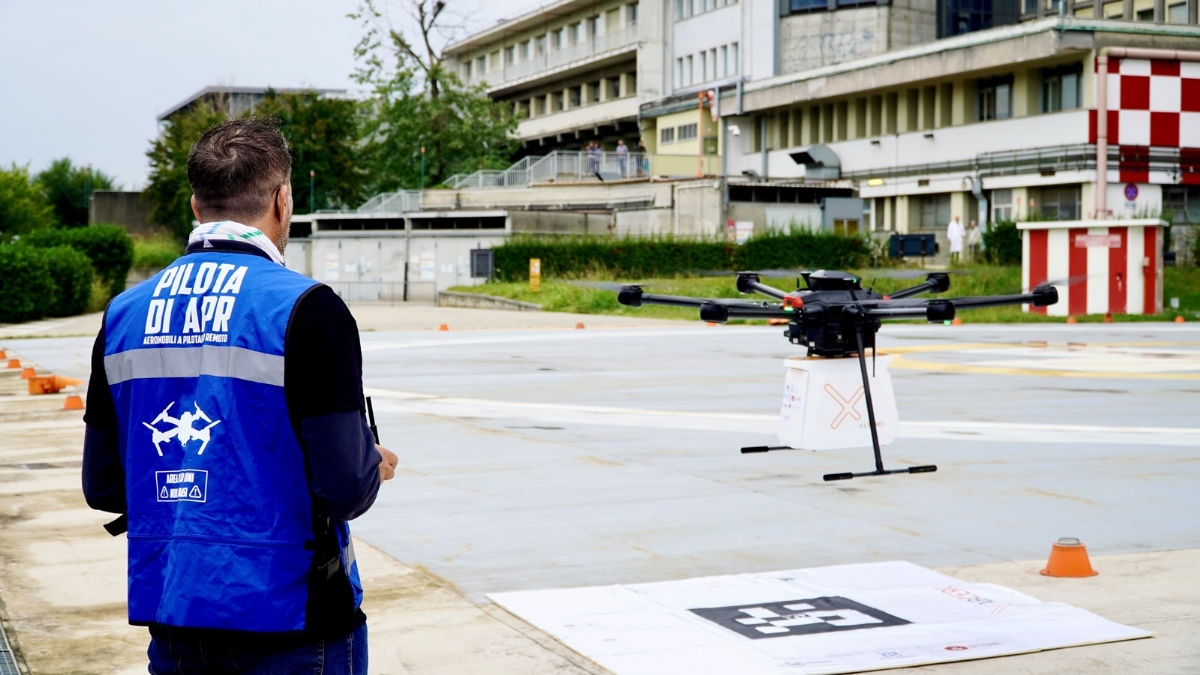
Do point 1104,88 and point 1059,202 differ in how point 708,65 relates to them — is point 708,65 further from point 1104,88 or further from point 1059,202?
point 1104,88

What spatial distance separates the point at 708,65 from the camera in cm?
6078

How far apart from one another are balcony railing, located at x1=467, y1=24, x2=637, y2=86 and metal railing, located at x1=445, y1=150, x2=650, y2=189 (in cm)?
1328

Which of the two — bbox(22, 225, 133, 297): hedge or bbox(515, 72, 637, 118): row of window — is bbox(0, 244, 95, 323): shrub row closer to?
bbox(22, 225, 133, 297): hedge

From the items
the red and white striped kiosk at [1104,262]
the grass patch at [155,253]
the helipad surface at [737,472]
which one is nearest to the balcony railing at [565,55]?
the grass patch at [155,253]

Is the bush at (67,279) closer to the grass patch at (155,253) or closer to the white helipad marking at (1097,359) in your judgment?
the grass patch at (155,253)

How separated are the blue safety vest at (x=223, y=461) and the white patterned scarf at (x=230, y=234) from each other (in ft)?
0.16

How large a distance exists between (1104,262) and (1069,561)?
1016 inches

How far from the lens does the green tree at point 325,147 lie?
62.5 meters

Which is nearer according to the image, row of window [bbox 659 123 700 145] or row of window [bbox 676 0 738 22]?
row of window [bbox 676 0 738 22]

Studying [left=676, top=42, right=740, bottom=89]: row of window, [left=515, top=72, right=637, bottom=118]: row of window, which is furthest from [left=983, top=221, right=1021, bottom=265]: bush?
[left=515, top=72, right=637, bottom=118]: row of window

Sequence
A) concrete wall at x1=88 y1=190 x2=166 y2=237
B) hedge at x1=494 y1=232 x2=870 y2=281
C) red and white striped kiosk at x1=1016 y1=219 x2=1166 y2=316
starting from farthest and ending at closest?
concrete wall at x1=88 y1=190 x2=166 y2=237 < hedge at x1=494 y1=232 x2=870 y2=281 < red and white striped kiosk at x1=1016 y1=219 x2=1166 y2=316

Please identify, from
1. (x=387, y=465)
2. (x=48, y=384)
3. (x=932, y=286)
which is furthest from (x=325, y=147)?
(x=387, y=465)

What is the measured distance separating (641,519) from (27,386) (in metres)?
11.1

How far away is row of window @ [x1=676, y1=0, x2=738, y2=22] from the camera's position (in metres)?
59.8
